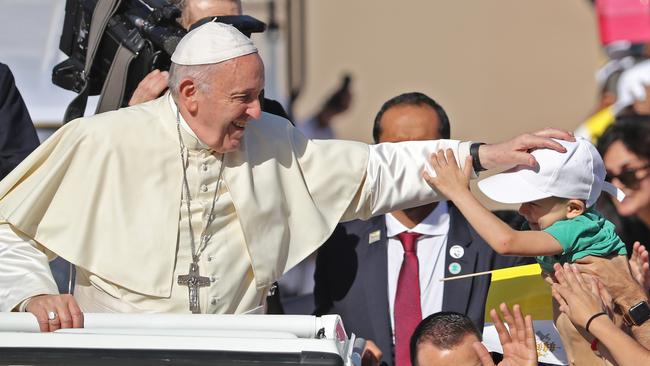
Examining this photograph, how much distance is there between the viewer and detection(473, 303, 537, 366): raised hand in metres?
4.29

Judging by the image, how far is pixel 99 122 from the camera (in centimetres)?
464

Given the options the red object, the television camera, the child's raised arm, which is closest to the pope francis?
the child's raised arm

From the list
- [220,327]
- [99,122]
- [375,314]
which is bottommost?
[375,314]

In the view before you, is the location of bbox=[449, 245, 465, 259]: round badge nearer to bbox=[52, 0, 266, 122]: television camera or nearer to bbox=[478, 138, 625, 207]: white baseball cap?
bbox=[478, 138, 625, 207]: white baseball cap

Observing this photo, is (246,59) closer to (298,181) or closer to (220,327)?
(298,181)

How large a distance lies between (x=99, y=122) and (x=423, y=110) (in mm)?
1497

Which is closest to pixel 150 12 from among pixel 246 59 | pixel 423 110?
pixel 246 59

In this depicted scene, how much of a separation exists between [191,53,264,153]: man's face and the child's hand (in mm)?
636

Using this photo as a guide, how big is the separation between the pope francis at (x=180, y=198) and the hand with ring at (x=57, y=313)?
0.22 m

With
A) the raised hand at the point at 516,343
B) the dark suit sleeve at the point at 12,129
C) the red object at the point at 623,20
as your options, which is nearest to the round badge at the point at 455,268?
the raised hand at the point at 516,343

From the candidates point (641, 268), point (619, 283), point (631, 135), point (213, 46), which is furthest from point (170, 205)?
point (631, 135)

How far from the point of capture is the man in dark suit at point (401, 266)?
206 inches

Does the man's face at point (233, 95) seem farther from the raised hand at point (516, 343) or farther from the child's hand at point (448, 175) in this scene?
the raised hand at point (516, 343)

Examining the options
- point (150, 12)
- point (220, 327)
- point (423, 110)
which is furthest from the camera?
point (423, 110)
